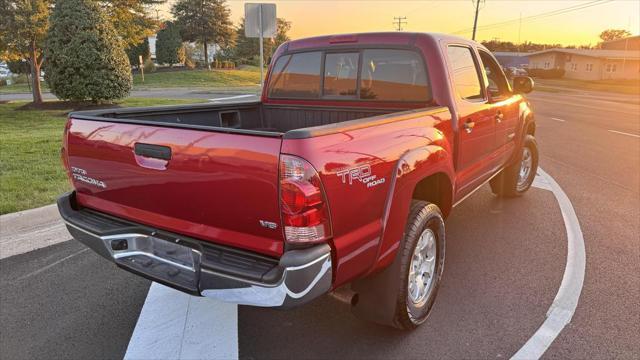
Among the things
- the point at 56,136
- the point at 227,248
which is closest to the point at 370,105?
the point at 227,248

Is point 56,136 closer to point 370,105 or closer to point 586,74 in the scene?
point 370,105

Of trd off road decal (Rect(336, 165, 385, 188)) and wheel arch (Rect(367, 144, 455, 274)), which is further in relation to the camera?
wheel arch (Rect(367, 144, 455, 274))

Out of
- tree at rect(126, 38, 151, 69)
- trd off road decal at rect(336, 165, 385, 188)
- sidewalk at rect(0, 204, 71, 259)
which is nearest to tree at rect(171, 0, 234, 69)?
tree at rect(126, 38, 151, 69)

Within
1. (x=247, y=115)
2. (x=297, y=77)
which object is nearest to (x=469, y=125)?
(x=297, y=77)

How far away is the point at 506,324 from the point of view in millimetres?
3289

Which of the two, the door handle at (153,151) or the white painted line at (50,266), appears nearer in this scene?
the door handle at (153,151)

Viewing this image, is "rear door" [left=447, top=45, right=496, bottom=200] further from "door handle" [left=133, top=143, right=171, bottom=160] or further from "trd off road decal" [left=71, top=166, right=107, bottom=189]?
"trd off road decal" [left=71, top=166, right=107, bottom=189]

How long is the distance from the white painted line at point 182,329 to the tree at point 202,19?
197ft

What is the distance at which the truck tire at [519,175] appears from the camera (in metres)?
5.99

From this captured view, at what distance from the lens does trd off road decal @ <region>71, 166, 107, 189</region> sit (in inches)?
118

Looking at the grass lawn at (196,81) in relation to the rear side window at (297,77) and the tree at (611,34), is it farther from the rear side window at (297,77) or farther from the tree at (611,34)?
the tree at (611,34)

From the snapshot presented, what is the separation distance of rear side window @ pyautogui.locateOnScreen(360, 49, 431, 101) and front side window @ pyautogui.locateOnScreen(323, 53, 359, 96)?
0.29 feet

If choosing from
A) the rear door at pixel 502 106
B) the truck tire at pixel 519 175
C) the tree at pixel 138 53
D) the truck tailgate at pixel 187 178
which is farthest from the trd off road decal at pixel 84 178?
the tree at pixel 138 53

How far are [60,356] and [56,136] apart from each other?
8.28 metres
